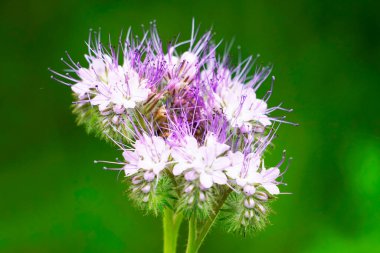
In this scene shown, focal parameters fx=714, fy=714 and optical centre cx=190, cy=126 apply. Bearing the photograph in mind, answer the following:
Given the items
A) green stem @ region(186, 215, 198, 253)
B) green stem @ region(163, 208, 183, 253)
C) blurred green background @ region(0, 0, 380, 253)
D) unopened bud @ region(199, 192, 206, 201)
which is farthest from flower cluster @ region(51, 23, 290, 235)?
blurred green background @ region(0, 0, 380, 253)

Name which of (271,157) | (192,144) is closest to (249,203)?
(192,144)

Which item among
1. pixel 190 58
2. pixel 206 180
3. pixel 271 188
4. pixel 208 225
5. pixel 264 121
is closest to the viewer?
pixel 206 180

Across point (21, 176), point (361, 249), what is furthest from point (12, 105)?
point (361, 249)

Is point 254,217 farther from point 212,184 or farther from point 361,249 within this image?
point 361,249

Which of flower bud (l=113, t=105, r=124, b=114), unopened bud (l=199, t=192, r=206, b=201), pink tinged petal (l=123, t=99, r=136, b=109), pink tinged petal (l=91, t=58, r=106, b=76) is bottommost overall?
unopened bud (l=199, t=192, r=206, b=201)

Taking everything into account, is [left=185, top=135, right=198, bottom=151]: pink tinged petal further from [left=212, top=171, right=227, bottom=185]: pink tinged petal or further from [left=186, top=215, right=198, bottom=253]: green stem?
[left=186, top=215, right=198, bottom=253]: green stem

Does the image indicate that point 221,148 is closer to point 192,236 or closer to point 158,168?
point 158,168
